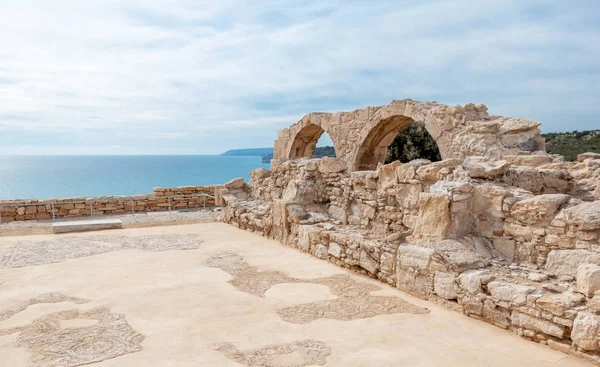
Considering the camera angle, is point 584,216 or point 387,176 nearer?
point 584,216

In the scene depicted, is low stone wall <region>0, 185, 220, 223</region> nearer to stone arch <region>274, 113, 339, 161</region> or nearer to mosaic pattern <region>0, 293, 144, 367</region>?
stone arch <region>274, 113, 339, 161</region>

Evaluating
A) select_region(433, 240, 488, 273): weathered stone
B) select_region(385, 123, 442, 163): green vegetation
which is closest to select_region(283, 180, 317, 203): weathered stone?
select_region(433, 240, 488, 273): weathered stone

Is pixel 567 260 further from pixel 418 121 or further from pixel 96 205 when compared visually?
pixel 96 205

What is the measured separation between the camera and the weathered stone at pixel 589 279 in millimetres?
3572

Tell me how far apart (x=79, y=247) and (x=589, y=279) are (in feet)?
24.4

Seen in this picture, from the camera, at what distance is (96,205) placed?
14.8 meters

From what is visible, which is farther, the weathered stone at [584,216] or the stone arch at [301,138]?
the stone arch at [301,138]

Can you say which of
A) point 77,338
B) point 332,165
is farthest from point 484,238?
point 77,338

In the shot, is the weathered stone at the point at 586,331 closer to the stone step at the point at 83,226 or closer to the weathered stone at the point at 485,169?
the weathered stone at the point at 485,169

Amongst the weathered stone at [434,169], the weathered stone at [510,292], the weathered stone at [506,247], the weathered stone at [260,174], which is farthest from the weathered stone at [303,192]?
the weathered stone at [510,292]

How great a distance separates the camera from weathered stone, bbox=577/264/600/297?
3572 mm

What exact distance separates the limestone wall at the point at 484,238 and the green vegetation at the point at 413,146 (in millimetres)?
11499

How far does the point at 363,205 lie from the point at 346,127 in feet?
27.7

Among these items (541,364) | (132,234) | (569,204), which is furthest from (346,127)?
(541,364)
